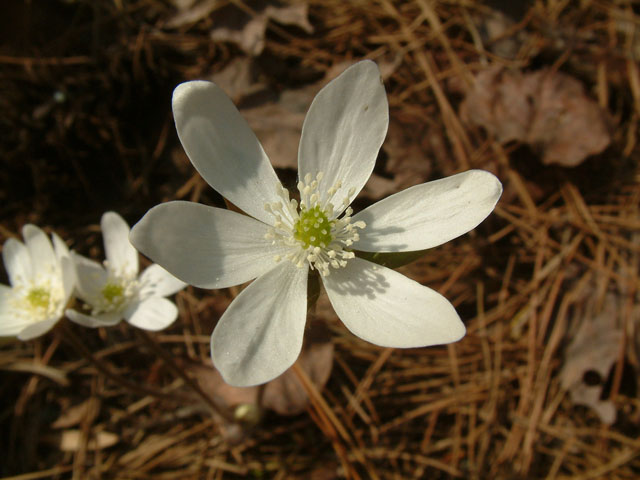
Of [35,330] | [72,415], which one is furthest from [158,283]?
[72,415]

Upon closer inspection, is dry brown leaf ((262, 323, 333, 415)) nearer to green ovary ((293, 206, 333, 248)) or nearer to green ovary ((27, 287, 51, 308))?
green ovary ((293, 206, 333, 248))

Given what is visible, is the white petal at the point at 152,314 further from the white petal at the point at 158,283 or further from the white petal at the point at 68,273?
the white petal at the point at 68,273

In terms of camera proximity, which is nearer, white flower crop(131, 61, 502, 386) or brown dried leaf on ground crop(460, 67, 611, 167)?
white flower crop(131, 61, 502, 386)

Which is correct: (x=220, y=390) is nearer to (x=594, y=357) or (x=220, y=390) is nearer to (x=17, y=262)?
(x=17, y=262)

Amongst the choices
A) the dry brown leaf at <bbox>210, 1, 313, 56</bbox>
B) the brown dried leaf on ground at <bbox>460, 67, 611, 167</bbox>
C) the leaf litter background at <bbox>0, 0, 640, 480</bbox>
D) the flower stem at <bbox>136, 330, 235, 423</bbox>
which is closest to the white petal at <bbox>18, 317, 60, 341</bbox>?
the flower stem at <bbox>136, 330, 235, 423</bbox>

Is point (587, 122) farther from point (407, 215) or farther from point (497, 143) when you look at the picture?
point (407, 215)

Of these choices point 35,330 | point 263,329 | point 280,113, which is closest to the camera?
point 263,329
